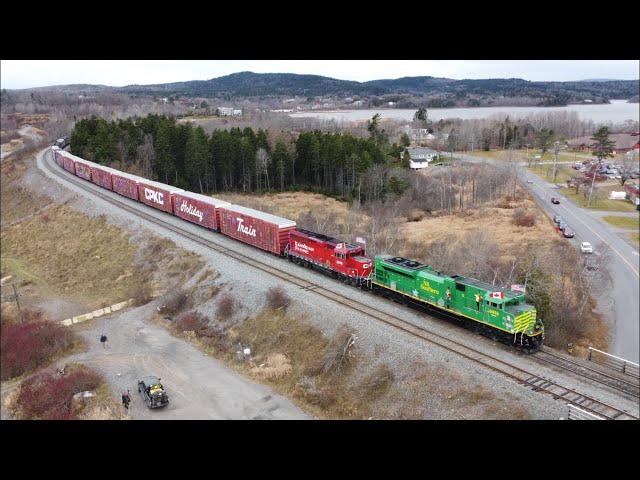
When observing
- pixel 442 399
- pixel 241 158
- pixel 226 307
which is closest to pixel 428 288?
pixel 442 399

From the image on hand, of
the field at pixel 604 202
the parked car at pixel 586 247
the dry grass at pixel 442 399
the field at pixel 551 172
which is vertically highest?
the field at pixel 604 202

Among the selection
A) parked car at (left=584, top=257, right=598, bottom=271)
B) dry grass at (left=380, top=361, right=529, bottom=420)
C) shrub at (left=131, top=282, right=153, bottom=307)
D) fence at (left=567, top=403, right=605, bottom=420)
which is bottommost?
shrub at (left=131, top=282, right=153, bottom=307)

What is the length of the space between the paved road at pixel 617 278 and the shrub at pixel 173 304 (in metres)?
25.7

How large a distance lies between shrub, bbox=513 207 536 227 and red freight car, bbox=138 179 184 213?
34071mm

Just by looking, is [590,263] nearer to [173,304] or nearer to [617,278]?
[617,278]

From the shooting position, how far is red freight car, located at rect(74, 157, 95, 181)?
6926 cm

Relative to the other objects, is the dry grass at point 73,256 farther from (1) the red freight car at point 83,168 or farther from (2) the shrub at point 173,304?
(1) the red freight car at point 83,168

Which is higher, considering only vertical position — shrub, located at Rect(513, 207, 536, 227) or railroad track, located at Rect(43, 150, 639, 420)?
shrub, located at Rect(513, 207, 536, 227)

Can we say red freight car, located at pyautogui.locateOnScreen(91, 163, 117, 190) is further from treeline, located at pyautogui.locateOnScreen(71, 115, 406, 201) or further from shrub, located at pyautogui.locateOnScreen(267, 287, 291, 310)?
shrub, located at pyautogui.locateOnScreen(267, 287, 291, 310)

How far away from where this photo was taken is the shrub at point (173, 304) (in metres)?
34.6

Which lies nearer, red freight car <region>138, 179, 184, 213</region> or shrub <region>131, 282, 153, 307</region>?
shrub <region>131, 282, 153, 307</region>

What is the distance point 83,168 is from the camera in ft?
232

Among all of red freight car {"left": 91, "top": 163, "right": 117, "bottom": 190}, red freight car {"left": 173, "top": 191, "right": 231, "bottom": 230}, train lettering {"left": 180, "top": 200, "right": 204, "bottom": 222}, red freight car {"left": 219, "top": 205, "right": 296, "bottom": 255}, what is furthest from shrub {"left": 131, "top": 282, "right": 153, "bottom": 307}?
red freight car {"left": 91, "top": 163, "right": 117, "bottom": 190}

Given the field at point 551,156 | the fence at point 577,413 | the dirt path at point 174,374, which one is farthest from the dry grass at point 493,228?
the dirt path at point 174,374
